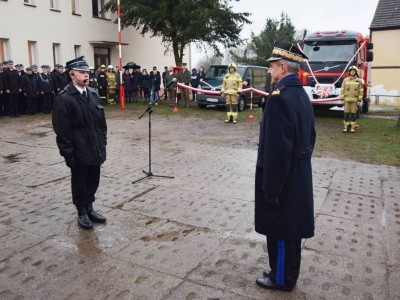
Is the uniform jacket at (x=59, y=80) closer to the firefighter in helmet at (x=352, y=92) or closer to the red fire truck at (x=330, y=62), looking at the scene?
the red fire truck at (x=330, y=62)

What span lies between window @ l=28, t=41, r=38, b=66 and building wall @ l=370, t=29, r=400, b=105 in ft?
78.9

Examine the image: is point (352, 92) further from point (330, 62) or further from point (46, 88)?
point (46, 88)

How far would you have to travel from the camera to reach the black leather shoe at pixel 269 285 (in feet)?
11.6

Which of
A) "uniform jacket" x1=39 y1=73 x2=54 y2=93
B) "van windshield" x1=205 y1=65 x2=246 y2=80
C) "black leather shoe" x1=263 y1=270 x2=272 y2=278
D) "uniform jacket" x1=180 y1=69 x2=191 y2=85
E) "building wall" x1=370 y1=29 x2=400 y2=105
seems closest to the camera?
"black leather shoe" x1=263 y1=270 x2=272 y2=278

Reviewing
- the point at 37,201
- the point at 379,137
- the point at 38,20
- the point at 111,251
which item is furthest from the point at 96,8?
the point at 111,251

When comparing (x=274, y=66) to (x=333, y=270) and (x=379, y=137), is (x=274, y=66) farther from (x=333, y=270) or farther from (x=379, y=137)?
(x=379, y=137)

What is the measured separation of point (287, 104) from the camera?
3121 mm

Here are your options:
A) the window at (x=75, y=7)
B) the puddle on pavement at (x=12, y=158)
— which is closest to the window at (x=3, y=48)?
the window at (x=75, y=7)

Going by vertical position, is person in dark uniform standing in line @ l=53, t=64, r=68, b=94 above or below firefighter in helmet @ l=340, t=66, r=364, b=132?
above

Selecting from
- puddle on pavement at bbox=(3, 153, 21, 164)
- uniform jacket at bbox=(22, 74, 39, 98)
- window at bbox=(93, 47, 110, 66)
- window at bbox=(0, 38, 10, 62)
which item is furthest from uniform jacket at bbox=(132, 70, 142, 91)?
puddle on pavement at bbox=(3, 153, 21, 164)

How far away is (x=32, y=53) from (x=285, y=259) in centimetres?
2063

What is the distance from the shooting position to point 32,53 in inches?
823

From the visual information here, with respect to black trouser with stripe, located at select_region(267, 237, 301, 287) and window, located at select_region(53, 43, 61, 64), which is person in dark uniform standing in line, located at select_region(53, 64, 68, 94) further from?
black trouser with stripe, located at select_region(267, 237, 301, 287)

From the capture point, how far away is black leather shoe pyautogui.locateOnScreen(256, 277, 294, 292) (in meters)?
3.55
